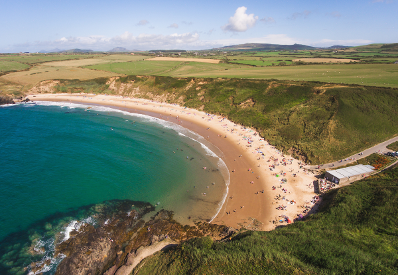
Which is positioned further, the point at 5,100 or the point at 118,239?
the point at 5,100

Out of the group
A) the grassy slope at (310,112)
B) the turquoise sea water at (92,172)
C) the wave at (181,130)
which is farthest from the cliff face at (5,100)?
the grassy slope at (310,112)

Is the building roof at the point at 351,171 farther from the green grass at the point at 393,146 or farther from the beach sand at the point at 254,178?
the green grass at the point at 393,146

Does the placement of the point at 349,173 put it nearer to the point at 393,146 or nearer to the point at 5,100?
the point at 393,146

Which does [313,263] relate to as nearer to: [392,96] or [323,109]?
[323,109]

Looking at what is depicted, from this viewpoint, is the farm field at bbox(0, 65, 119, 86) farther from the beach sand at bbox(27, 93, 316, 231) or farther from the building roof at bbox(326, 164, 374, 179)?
the building roof at bbox(326, 164, 374, 179)

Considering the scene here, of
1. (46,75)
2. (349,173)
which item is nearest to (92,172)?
(349,173)

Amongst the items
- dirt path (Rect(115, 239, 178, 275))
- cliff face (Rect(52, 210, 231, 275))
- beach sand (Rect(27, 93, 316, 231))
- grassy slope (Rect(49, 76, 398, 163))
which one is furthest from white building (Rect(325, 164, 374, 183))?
dirt path (Rect(115, 239, 178, 275))
